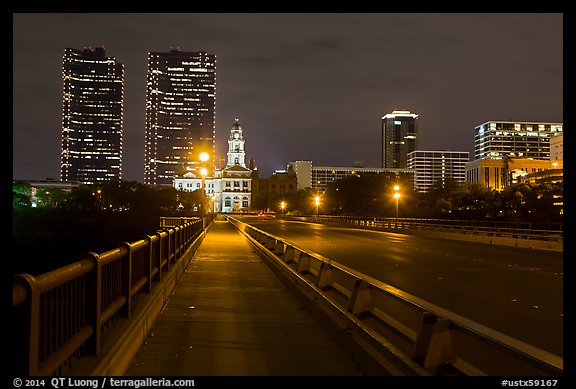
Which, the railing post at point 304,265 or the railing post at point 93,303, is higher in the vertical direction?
the railing post at point 93,303

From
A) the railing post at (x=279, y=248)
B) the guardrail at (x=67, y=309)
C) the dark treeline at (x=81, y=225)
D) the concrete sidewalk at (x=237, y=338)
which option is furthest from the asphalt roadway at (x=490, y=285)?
the dark treeline at (x=81, y=225)

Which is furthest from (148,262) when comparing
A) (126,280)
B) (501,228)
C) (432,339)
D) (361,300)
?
(501,228)

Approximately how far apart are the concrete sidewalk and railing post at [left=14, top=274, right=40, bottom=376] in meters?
2.95

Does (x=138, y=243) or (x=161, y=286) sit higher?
(x=138, y=243)

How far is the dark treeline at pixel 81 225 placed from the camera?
70875 mm

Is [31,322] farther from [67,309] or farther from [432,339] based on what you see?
[432,339]

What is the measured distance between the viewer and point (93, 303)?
265 inches

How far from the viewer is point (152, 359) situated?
8.33 meters

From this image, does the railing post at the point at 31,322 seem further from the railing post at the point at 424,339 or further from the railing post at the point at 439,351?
the railing post at the point at 424,339

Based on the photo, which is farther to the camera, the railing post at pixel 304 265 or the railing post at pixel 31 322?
the railing post at pixel 304 265

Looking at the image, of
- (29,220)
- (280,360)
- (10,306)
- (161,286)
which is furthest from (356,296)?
(29,220)

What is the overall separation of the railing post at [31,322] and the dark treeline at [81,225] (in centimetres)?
3462
